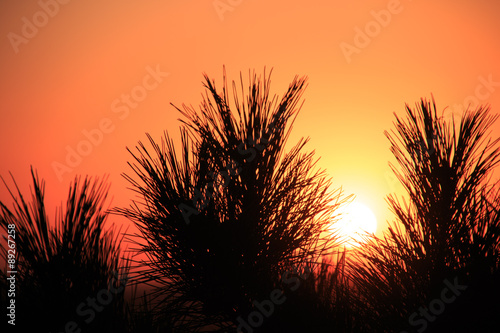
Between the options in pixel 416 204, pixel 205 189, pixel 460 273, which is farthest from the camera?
pixel 416 204

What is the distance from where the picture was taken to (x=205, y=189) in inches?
95.3

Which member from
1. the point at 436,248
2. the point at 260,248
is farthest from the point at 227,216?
the point at 436,248

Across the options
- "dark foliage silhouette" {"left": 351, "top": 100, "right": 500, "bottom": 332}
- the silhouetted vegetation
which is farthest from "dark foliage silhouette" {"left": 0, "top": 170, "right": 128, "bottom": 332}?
"dark foliage silhouette" {"left": 351, "top": 100, "right": 500, "bottom": 332}

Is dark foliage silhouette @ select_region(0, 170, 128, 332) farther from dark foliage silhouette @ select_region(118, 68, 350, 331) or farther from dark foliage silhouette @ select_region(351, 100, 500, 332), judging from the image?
dark foliage silhouette @ select_region(351, 100, 500, 332)

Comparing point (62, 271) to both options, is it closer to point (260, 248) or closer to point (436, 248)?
point (260, 248)

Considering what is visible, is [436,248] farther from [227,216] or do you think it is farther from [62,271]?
[62,271]

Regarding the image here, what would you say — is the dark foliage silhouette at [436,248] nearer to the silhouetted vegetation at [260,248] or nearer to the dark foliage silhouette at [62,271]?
the silhouetted vegetation at [260,248]

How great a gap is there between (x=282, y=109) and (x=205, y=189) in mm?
722

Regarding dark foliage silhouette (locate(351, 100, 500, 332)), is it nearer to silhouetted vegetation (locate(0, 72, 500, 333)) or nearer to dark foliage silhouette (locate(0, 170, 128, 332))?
silhouetted vegetation (locate(0, 72, 500, 333))

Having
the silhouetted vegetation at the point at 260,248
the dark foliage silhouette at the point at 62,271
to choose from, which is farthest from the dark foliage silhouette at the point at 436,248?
the dark foliage silhouette at the point at 62,271

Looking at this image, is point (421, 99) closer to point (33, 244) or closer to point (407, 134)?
point (407, 134)

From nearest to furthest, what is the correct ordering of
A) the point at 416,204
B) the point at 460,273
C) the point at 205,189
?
the point at 460,273 < the point at 205,189 < the point at 416,204

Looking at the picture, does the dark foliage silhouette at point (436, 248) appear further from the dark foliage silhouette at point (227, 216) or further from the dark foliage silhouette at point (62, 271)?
the dark foliage silhouette at point (62, 271)

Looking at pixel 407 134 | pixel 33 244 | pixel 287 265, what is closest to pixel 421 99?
pixel 407 134
